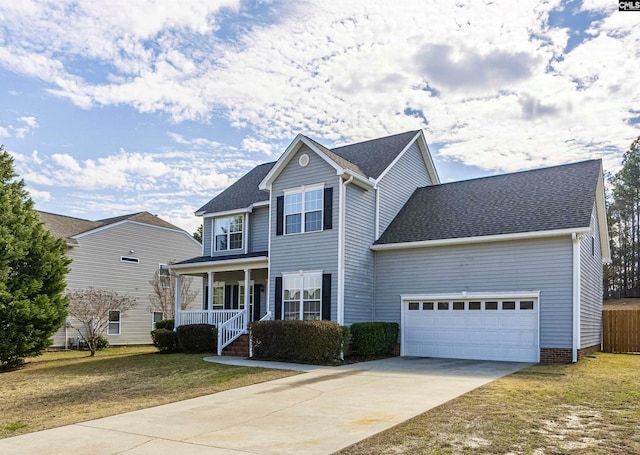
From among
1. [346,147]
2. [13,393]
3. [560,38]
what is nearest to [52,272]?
[13,393]

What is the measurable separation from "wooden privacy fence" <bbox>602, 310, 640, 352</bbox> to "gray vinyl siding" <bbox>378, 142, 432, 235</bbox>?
897cm

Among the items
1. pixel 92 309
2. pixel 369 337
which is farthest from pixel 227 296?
pixel 369 337

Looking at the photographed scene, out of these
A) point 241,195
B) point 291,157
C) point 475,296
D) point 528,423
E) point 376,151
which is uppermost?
point 376,151

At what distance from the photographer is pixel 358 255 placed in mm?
18609

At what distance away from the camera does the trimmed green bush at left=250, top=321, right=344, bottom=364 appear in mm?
15703

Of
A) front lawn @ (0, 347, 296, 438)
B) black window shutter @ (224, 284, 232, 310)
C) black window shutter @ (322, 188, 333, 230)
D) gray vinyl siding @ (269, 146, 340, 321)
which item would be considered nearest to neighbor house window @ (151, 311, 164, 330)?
black window shutter @ (224, 284, 232, 310)

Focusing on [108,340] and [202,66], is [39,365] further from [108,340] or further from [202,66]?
[202,66]

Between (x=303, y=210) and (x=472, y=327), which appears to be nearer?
(x=472, y=327)

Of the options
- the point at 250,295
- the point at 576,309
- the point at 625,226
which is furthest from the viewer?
the point at 625,226

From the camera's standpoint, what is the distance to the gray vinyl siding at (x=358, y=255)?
18047 mm

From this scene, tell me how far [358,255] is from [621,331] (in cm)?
1054

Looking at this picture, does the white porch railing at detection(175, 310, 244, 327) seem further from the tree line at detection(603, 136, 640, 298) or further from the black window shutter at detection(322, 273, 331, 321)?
the tree line at detection(603, 136, 640, 298)

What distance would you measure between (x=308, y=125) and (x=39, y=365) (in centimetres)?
1276

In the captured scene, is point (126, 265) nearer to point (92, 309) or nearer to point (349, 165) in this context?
point (92, 309)
